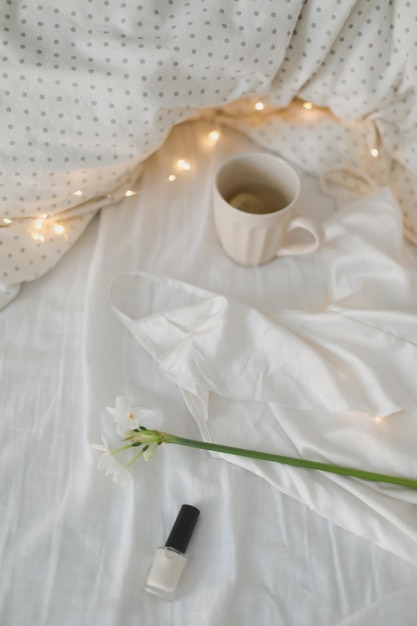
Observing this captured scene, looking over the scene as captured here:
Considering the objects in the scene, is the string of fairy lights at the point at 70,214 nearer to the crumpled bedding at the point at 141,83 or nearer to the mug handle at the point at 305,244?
the crumpled bedding at the point at 141,83

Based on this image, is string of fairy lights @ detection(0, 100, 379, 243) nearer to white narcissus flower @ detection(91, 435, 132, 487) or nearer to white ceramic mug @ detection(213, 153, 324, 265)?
white ceramic mug @ detection(213, 153, 324, 265)

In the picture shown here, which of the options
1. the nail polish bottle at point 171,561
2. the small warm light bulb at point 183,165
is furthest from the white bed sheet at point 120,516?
the small warm light bulb at point 183,165

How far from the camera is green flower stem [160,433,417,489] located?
56 centimetres

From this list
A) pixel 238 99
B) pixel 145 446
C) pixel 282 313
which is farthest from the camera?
pixel 238 99

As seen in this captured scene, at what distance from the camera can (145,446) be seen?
22.0 inches

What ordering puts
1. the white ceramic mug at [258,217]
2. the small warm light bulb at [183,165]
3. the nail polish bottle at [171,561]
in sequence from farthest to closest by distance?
the small warm light bulb at [183,165] < the white ceramic mug at [258,217] < the nail polish bottle at [171,561]

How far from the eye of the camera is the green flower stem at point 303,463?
0.56 meters

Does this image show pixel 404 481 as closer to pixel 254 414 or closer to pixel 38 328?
pixel 254 414

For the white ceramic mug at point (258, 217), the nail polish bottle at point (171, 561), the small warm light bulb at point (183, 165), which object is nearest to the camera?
the nail polish bottle at point (171, 561)

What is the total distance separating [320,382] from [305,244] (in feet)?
0.62

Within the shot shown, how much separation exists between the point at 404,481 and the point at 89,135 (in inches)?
19.2

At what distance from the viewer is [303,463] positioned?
564 millimetres

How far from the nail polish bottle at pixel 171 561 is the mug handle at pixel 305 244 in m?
0.33

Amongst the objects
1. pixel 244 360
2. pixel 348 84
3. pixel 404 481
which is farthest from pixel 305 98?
pixel 404 481
